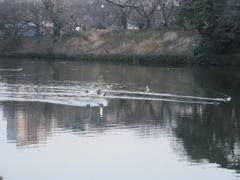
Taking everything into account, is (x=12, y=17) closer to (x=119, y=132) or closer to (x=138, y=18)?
(x=138, y=18)

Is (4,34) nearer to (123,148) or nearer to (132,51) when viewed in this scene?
(132,51)

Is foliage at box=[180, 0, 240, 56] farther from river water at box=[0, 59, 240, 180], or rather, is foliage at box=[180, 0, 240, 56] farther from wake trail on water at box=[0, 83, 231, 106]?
wake trail on water at box=[0, 83, 231, 106]

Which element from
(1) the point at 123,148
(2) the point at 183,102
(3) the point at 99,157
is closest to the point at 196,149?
(1) the point at 123,148

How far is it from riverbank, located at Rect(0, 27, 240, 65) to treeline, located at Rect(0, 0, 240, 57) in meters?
1.29

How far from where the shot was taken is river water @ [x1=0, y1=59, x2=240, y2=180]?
38.3 feet

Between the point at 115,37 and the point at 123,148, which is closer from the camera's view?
the point at 123,148

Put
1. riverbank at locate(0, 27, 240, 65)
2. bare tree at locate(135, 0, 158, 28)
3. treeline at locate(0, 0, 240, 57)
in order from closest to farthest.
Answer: bare tree at locate(135, 0, 158, 28) → treeline at locate(0, 0, 240, 57) → riverbank at locate(0, 27, 240, 65)

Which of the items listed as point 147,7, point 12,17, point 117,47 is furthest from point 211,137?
point 12,17

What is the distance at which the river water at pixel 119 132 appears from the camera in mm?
11664

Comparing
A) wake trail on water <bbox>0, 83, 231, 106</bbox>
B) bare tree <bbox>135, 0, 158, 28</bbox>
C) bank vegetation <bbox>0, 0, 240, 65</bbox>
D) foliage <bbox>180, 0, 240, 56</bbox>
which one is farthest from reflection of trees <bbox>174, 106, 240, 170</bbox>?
foliage <bbox>180, 0, 240, 56</bbox>

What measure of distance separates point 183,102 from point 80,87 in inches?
294

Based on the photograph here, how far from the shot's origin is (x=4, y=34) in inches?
2591

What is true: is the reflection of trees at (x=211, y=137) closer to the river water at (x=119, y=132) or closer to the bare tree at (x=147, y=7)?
the river water at (x=119, y=132)

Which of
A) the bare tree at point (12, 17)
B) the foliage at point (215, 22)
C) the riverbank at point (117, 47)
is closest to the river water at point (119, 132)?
the foliage at point (215, 22)
